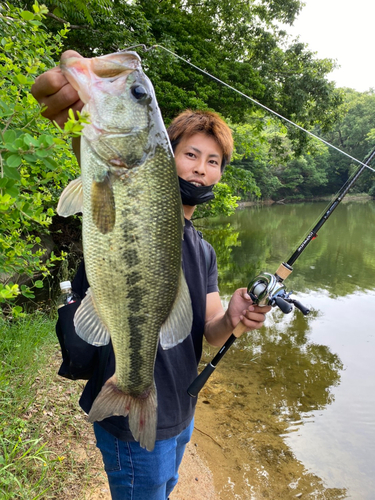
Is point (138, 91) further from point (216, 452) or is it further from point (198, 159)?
point (216, 452)

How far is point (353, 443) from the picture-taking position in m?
4.27

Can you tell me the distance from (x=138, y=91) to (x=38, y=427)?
2904 millimetres

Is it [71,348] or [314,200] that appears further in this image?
[314,200]

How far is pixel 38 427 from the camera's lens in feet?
9.33

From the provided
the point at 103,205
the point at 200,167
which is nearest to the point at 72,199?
the point at 103,205

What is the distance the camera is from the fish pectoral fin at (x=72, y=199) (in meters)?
1.23

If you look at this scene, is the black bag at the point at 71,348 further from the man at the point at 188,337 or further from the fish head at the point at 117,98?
the fish head at the point at 117,98

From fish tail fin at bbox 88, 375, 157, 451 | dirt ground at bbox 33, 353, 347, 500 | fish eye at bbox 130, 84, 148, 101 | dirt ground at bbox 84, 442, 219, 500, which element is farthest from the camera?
dirt ground at bbox 84, 442, 219, 500

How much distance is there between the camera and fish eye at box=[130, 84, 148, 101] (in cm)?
122

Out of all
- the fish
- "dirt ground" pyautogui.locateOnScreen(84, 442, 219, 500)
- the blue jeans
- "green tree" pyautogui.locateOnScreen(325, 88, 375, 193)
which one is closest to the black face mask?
the fish

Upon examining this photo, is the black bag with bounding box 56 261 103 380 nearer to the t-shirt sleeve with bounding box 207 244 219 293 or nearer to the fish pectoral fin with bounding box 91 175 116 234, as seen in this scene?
the fish pectoral fin with bounding box 91 175 116 234

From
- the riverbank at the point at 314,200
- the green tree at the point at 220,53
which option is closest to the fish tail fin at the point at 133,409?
the green tree at the point at 220,53

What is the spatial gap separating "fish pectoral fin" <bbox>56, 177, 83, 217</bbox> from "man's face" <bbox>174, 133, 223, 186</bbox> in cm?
76

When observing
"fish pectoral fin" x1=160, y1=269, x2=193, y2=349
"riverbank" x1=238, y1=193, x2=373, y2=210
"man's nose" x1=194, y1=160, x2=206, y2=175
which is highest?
"man's nose" x1=194, y1=160, x2=206, y2=175
